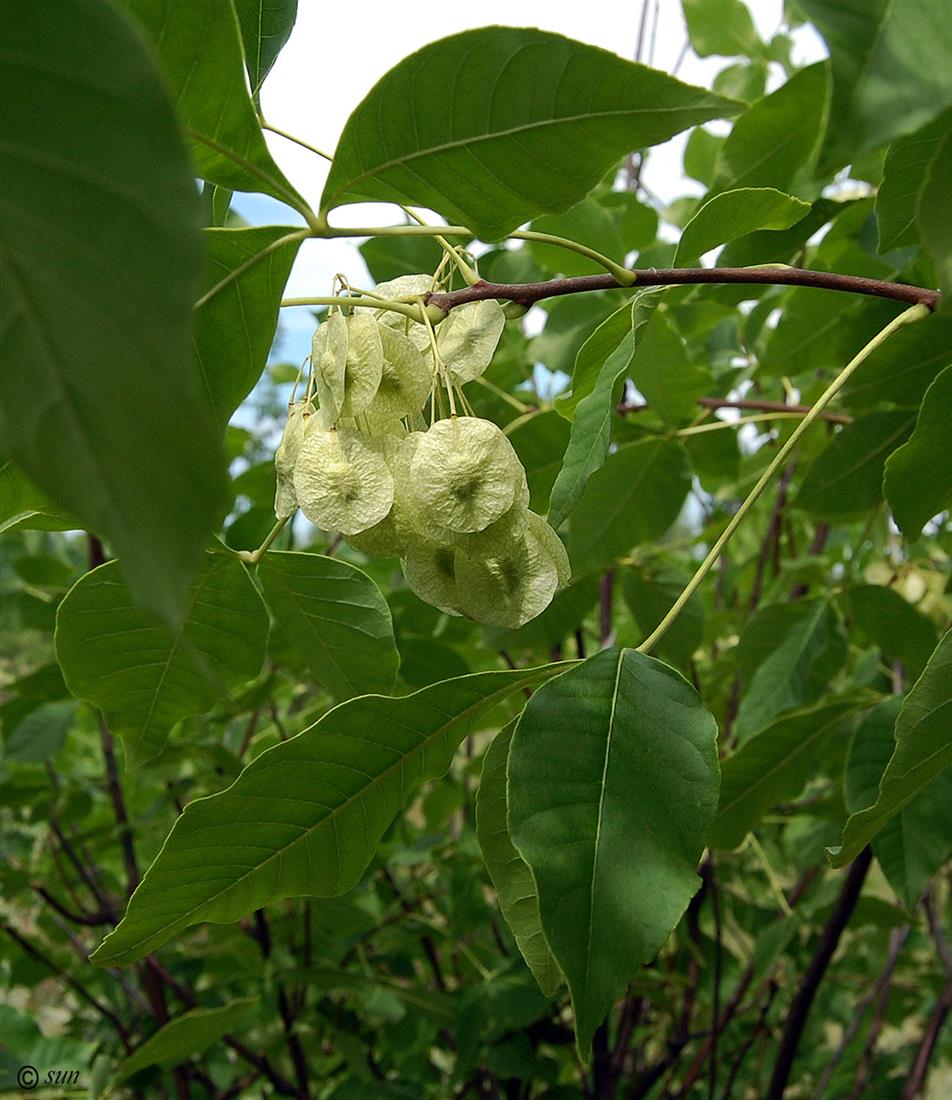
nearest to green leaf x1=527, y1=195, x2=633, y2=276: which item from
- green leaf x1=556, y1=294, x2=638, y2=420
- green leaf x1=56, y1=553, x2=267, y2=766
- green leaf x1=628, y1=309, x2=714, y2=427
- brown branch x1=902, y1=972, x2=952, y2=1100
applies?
green leaf x1=628, y1=309, x2=714, y2=427

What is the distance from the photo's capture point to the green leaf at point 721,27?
169 centimetres

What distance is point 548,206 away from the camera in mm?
614

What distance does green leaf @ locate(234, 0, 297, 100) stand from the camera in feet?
2.28

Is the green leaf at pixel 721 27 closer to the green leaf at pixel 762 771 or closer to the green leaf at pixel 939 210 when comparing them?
the green leaf at pixel 762 771

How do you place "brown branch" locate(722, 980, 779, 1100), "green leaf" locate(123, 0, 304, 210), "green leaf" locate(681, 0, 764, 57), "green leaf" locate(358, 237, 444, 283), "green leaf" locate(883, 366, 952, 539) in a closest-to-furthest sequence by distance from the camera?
1. "green leaf" locate(123, 0, 304, 210)
2. "green leaf" locate(883, 366, 952, 539)
3. "green leaf" locate(358, 237, 444, 283)
4. "brown branch" locate(722, 980, 779, 1100)
5. "green leaf" locate(681, 0, 764, 57)

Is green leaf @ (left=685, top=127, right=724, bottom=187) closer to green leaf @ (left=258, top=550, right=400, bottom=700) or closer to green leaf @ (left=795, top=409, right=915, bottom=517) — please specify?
green leaf @ (left=795, top=409, right=915, bottom=517)

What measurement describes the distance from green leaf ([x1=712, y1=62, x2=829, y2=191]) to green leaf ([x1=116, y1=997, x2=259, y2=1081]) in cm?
99

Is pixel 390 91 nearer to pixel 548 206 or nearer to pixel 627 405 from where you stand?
pixel 548 206

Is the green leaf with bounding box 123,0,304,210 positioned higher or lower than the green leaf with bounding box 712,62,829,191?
higher

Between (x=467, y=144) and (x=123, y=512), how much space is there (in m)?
0.38

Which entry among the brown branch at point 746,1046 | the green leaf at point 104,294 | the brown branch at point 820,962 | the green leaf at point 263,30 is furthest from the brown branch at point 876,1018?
the green leaf at point 104,294

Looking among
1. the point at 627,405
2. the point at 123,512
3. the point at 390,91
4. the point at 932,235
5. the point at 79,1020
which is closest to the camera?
the point at 123,512

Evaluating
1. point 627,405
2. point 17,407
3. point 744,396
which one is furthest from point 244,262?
point 744,396

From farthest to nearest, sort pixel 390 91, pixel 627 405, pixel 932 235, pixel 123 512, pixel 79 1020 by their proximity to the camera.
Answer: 1. pixel 79 1020
2. pixel 627 405
3. pixel 390 91
4. pixel 932 235
5. pixel 123 512
